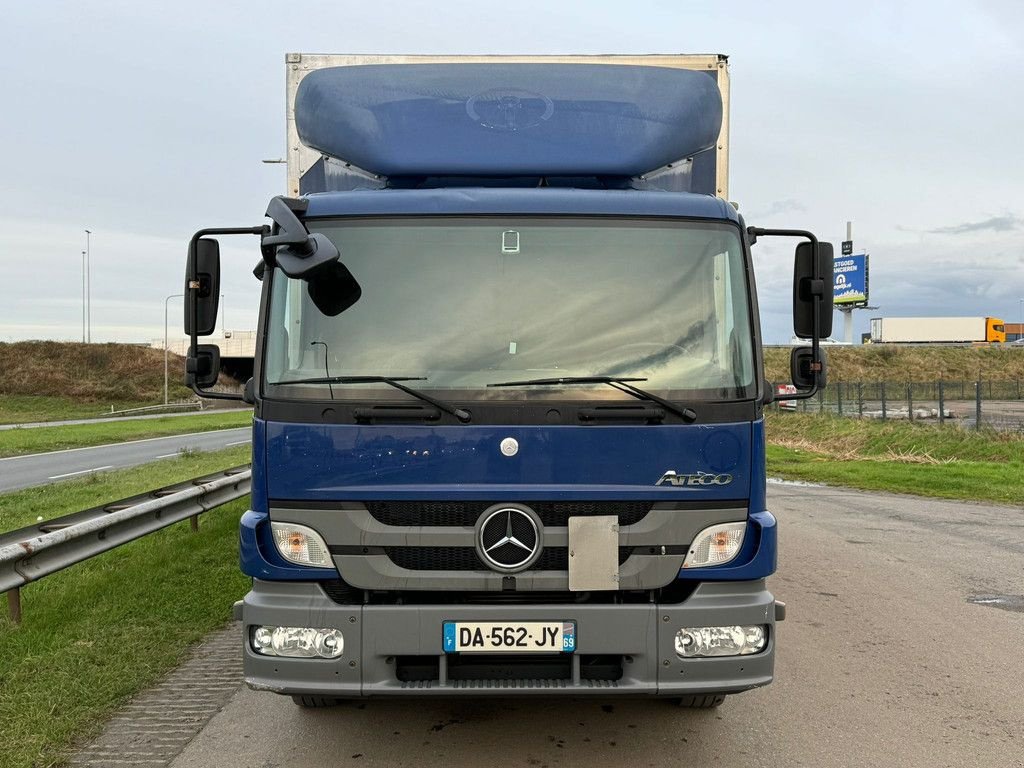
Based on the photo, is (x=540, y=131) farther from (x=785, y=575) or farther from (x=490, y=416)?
(x=785, y=575)

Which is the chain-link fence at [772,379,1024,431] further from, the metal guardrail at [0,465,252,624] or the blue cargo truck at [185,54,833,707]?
the blue cargo truck at [185,54,833,707]

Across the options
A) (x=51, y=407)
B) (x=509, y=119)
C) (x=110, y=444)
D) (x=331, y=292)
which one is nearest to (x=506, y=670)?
(x=331, y=292)

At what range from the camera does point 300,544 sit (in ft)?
12.3

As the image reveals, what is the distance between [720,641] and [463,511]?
1165 millimetres

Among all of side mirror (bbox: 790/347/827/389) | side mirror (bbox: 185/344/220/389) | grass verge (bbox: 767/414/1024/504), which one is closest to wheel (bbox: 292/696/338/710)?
side mirror (bbox: 185/344/220/389)

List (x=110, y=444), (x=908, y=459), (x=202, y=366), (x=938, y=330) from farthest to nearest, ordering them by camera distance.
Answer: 1. (x=938, y=330)
2. (x=110, y=444)
3. (x=908, y=459)
4. (x=202, y=366)

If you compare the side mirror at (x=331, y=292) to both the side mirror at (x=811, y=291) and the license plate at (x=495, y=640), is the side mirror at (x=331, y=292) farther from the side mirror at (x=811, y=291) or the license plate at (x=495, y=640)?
the side mirror at (x=811, y=291)

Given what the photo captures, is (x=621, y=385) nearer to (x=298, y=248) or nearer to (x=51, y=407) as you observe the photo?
(x=298, y=248)

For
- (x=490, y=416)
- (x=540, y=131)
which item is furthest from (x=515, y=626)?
(x=540, y=131)

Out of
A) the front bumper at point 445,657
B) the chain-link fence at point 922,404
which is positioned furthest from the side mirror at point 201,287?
the chain-link fence at point 922,404

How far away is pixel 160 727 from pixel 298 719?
0.62 meters

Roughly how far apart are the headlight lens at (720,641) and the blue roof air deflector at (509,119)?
2148 millimetres

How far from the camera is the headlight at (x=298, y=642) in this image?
364 centimetres

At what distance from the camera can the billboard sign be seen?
70.4 m
